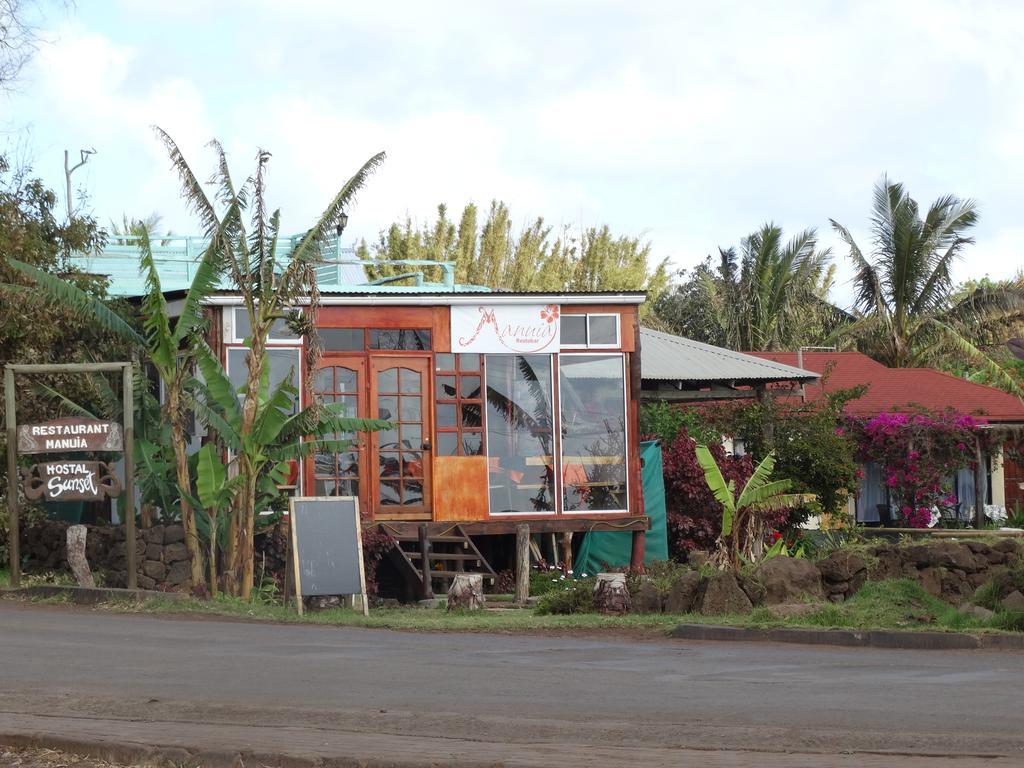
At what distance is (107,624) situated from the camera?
14.1 m

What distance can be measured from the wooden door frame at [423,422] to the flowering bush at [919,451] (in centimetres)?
1394

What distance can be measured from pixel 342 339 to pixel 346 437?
1338mm

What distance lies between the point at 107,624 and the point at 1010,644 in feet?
26.9

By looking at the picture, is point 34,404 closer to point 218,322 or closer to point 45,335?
point 45,335

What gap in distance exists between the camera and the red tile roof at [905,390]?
3381 centimetres

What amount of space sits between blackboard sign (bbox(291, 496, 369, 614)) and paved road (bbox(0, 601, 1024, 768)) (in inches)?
127

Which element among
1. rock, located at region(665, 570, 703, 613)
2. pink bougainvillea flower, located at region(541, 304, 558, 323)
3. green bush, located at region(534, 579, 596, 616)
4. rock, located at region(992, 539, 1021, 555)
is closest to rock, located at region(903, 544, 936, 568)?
rock, located at region(992, 539, 1021, 555)

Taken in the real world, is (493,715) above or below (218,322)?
below

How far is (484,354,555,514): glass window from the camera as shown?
20828 millimetres

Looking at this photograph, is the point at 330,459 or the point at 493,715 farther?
the point at 330,459

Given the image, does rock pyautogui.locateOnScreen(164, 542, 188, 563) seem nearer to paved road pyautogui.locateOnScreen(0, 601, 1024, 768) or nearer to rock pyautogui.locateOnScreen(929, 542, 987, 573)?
paved road pyautogui.locateOnScreen(0, 601, 1024, 768)

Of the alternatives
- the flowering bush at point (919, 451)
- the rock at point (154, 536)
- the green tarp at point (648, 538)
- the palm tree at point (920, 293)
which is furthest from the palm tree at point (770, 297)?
the rock at point (154, 536)

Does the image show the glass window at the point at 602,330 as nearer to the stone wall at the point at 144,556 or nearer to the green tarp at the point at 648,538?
the green tarp at the point at 648,538

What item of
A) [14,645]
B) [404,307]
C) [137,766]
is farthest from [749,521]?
[137,766]
